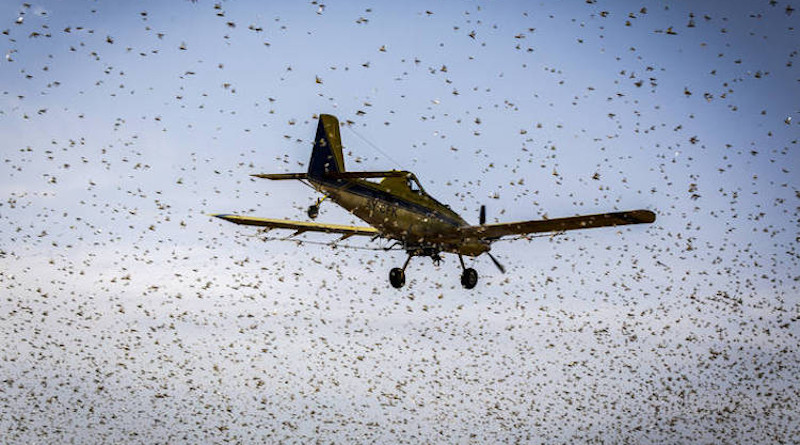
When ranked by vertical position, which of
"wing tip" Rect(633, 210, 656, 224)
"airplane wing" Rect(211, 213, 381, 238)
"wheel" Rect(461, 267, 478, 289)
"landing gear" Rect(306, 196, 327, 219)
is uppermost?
"wing tip" Rect(633, 210, 656, 224)

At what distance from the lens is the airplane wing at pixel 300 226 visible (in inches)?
903

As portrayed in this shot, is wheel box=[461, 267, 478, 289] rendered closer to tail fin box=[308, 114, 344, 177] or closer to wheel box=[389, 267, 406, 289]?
wheel box=[389, 267, 406, 289]

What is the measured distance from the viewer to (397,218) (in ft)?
74.4

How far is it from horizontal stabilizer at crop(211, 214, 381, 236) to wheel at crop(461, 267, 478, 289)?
164 inches

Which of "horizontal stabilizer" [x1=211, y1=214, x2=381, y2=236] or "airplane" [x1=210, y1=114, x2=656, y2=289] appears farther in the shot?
"horizontal stabilizer" [x1=211, y1=214, x2=381, y2=236]

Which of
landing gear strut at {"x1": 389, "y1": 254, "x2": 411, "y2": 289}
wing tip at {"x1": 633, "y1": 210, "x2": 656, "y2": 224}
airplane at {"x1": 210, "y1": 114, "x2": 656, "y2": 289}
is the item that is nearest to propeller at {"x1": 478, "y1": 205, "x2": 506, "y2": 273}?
airplane at {"x1": 210, "y1": 114, "x2": 656, "y2": 289}

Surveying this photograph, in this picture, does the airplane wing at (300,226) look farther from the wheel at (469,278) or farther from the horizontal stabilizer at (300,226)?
the wheel at (469,278)

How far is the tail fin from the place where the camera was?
71.6 feet

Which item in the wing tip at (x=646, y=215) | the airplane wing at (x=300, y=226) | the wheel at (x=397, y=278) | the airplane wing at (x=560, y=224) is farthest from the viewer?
the wheel at (x=397, y=278)

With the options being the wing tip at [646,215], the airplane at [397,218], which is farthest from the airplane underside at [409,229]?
the wing tip at [646,215]

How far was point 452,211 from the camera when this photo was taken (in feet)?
82.0

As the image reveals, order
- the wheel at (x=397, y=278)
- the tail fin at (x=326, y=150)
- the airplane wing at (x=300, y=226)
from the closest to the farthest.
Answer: the tail fin at (x=326, y=150) → the airplane wing at (x=300, y=226) → the wheel at (x=397, y=278)

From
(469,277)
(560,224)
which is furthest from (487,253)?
(560,224)

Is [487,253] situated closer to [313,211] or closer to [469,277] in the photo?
[469,277]
